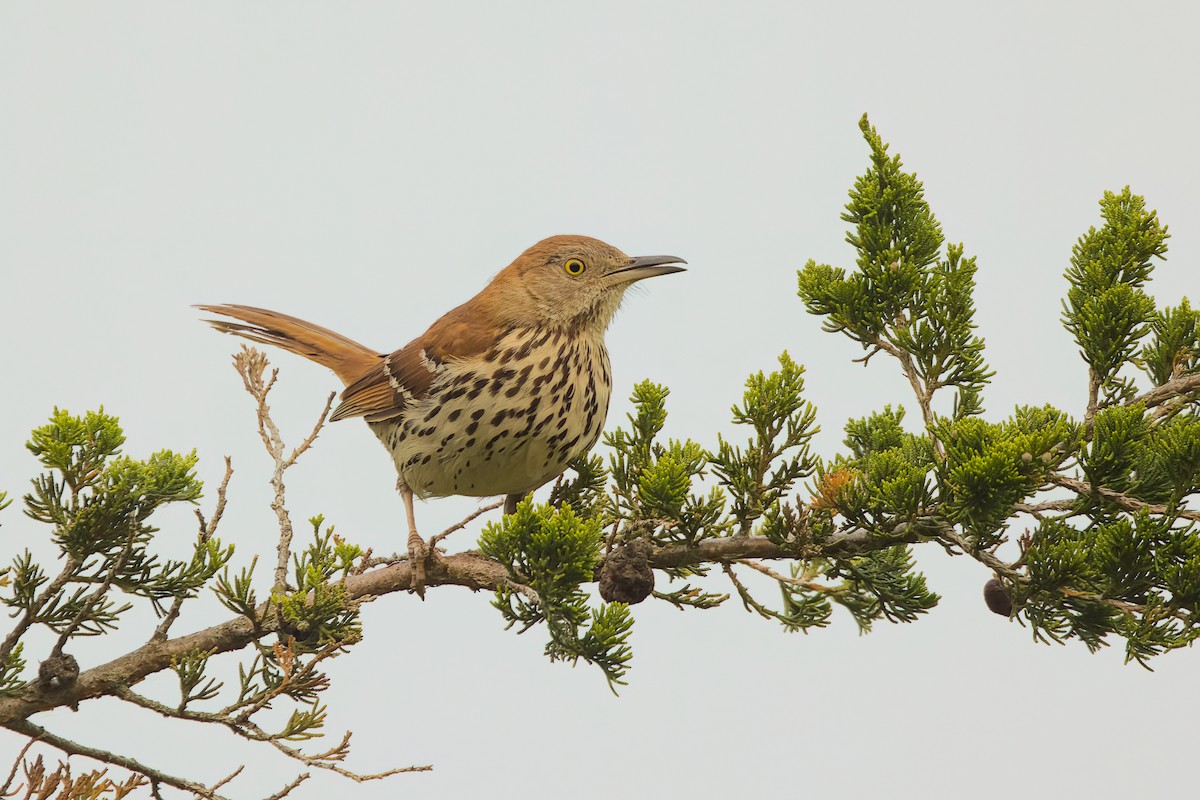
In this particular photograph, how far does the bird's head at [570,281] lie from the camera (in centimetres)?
381

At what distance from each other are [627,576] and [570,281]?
5.03ft

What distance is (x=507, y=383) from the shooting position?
351 centimetres

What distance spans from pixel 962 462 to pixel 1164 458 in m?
0.38

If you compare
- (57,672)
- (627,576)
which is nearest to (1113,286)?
(627,576)

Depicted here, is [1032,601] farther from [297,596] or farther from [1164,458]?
[297,596]

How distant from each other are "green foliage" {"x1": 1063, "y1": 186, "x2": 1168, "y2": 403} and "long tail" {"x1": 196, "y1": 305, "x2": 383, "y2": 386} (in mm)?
2525

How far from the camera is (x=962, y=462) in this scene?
2432 millimetres

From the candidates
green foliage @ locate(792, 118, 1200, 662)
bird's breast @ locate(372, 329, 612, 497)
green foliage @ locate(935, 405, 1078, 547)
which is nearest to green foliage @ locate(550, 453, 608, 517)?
bird's breast @ locate(372, 329, 612, 497)

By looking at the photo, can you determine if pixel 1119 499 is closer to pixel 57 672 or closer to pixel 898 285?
pixel 898 285

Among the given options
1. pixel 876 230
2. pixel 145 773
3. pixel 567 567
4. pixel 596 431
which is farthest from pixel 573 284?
pixel 145 773

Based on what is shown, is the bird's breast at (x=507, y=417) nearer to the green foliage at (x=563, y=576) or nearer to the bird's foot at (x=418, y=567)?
the bird's foot at (x=418, y=567)

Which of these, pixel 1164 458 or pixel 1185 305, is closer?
pixel 1164 458

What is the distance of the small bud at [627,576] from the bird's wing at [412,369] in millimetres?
1193

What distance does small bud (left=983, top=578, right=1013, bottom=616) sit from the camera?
2.88 meters
